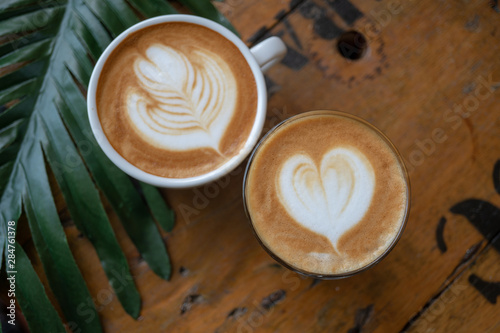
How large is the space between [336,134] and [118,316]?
2.17 ft

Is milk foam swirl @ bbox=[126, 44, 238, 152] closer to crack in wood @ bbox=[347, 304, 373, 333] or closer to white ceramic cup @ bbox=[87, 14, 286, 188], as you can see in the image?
white ceramic cup @ bbox=[87, 14, 286, 188]

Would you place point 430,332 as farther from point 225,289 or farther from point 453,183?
point 225,289

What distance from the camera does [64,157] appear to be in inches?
38.2

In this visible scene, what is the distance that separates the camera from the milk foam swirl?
0.87m

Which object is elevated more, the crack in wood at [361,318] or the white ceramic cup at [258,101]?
the white ceramic cup at [258,101]

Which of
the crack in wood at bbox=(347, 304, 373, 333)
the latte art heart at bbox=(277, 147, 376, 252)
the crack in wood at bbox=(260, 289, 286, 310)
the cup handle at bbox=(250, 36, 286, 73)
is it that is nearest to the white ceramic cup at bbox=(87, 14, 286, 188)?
the cup handle at bbox=(250, 36, 286, 73)

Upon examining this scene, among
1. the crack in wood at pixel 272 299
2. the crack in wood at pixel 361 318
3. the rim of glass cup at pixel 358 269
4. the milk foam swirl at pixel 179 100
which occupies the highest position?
the milk foam swirl at pixel 179 100

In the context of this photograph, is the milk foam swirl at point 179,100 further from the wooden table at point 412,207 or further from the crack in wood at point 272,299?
the crack in wood at point 272,299

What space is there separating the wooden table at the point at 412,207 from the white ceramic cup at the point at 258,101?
0.45 ft

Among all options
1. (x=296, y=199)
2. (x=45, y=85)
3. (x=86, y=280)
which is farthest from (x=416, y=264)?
(x=45, y=85)

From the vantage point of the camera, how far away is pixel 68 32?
3.24ft

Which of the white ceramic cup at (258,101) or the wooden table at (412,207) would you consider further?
the wooden table at (412,207)

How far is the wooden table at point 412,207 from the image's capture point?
1.00 meters

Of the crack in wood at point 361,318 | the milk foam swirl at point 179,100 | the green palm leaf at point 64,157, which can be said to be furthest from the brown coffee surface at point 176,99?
the crack in wood at point 361,318
